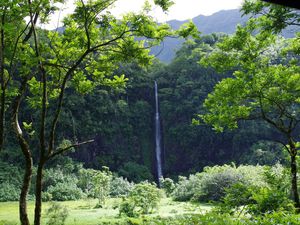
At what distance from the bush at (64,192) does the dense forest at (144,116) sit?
112mm

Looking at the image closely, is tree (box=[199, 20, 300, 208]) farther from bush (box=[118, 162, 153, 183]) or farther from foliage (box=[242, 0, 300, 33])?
bush (box=[118, 162, 153, 183])

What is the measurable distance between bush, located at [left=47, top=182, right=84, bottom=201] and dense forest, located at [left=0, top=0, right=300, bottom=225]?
0.11 metres

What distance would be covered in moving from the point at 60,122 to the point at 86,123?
2676 mm

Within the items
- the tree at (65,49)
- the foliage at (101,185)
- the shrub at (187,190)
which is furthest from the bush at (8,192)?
the tree at (65,49)

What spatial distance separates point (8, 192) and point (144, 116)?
1646cm

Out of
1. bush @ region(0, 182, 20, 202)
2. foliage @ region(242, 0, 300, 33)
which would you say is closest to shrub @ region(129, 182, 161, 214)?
foliage @ region(242, 0, 300, 33)

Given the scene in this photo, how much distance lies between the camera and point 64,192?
21500mm

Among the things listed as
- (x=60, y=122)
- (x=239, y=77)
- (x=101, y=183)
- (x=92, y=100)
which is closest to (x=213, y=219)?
(x=239, y=77)

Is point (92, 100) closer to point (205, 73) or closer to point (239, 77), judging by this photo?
point (205, 73)

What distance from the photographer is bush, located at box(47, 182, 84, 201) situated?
2106cm

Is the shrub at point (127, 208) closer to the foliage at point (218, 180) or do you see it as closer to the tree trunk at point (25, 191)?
the foliage at point (218, 180)

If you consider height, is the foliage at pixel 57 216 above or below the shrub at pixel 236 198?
below

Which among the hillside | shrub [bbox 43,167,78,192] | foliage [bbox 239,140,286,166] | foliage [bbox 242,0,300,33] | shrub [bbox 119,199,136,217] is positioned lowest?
shrub [bbox 119,199,136,217]

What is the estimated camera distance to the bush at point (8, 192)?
20422 millimetres
